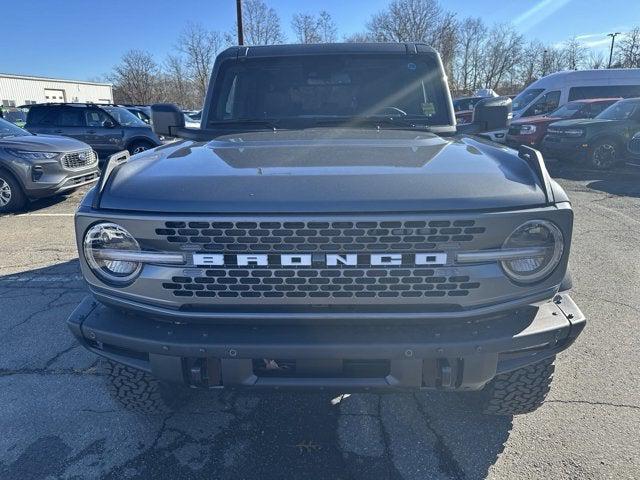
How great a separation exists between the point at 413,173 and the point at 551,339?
35.1 inches

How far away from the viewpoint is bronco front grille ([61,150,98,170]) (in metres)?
8.20

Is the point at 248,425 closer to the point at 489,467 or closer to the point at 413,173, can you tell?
the point at 489,467

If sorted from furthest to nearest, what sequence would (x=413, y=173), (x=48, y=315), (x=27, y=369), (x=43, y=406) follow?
(x=48, y=315) → (x=27, y=369) → (x=43, y=406) → (x=413, y=173)

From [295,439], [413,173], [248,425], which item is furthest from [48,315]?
[413,173]

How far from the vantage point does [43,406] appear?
2805mm

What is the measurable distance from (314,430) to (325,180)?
144cm

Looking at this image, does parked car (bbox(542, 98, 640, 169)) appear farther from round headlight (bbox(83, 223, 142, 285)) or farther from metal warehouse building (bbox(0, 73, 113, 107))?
metal warehouse building (bbox(0, 73, 113, 107))

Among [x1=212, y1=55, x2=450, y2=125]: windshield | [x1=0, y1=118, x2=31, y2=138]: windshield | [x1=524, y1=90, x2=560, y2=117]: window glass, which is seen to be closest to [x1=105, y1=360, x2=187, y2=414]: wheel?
[x1=212, y1=55, x2=450, y2=125]: windshield

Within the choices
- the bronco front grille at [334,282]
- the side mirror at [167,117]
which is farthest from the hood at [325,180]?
the side mirror at [167,117]

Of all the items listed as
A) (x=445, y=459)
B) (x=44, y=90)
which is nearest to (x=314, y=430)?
(x=445, y=459)

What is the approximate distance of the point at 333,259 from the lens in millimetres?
1834

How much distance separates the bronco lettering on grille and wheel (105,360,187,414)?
0.92 m

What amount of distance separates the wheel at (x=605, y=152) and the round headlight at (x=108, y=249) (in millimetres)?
12558

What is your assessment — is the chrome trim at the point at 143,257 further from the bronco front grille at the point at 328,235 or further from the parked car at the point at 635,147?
the parked car at the point at 635,147
